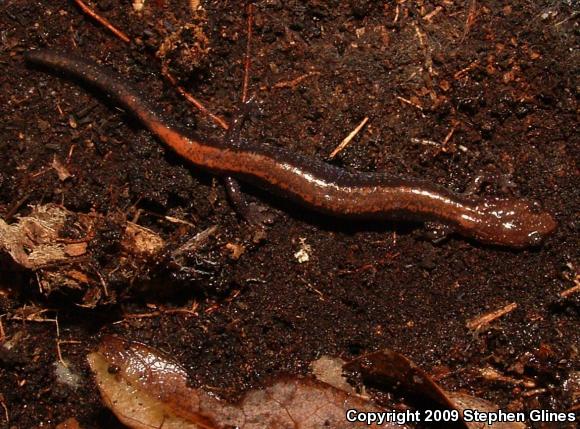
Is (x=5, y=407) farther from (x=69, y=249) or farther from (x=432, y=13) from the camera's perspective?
(x=432, y=13)

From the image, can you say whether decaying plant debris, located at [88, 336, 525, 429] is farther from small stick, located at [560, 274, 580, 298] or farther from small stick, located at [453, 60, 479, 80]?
small stick, located at [453, 60, 479, 80]

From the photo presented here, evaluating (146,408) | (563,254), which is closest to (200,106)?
(146,408)

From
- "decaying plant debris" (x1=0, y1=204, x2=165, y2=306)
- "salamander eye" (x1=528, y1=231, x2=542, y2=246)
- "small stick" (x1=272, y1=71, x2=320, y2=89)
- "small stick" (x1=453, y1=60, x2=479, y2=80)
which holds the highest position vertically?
"small stick" (x1=453, y1=60, x2=479, y2=80)

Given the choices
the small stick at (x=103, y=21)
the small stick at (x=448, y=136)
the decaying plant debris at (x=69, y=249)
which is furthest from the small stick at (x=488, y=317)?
the small stick at (x=103, y=21)

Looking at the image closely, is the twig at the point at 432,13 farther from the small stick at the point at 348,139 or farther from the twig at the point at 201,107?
the twig at the point at 201,107

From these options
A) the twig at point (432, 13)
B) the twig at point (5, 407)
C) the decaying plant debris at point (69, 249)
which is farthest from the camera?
the twig at point (432, 13)

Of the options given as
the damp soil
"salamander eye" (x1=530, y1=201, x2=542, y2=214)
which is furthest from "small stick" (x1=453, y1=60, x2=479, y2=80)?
"salamander eye" (x1=530, y1=201, x2=542, y2=214)

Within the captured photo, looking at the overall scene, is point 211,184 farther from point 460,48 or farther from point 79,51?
point 460,48
